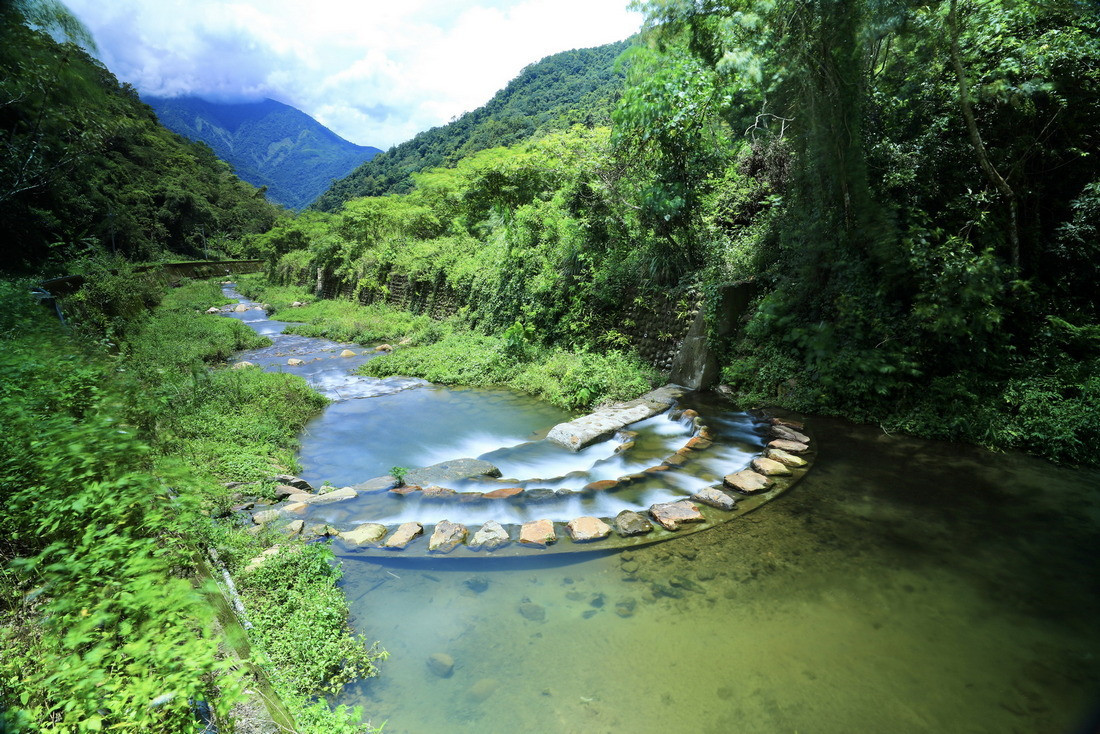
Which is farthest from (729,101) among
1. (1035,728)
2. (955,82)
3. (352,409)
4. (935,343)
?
(352,409)

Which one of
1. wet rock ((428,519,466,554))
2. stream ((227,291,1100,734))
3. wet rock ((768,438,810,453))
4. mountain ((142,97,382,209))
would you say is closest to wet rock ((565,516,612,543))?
stream ((227,291,1100,734))

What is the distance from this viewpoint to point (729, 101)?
7.50m

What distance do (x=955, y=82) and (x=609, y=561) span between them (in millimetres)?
8117

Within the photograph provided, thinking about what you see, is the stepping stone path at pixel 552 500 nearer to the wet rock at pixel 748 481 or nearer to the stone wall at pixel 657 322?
the wet rock at pixel 748 481

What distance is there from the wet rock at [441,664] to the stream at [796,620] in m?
0.01

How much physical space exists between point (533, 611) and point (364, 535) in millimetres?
1949

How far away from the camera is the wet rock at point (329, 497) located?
203 inches

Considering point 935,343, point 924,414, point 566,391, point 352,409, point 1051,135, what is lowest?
point 352,409

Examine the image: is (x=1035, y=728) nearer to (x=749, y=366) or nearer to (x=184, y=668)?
(x=184, y=668)


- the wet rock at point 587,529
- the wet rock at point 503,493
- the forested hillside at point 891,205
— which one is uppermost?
the forested hillside at point 891,205

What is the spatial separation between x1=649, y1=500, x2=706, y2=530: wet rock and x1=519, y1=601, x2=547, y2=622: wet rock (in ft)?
5.00

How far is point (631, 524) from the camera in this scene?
14.6 ft

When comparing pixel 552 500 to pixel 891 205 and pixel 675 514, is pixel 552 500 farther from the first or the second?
pixel 891 205

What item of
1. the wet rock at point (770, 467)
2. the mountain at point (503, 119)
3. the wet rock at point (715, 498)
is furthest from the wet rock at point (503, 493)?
the mountain at point (503, 119)
